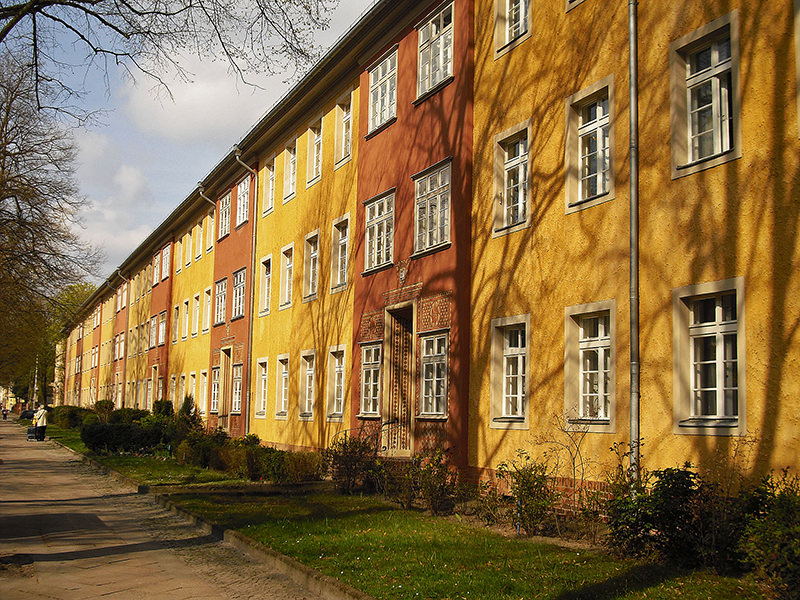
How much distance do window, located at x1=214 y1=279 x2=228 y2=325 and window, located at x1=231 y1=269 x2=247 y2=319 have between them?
4.51ft

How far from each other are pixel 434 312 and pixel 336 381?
666cm

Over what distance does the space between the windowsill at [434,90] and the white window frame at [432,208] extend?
163 cm

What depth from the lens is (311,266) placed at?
26156mm

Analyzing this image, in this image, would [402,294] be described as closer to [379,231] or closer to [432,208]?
[432,208]

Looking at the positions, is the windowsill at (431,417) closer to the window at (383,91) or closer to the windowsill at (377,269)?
the windowsill at (377,269)

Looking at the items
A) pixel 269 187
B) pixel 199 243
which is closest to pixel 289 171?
pixel 269 187

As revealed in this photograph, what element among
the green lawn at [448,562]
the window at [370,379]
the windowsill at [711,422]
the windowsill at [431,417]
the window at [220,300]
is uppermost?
the window at [220,300]

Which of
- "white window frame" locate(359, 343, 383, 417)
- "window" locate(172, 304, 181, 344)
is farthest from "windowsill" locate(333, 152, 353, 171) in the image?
"window" locate(172, 304, 181, 344)

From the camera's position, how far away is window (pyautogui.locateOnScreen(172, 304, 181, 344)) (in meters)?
45.3

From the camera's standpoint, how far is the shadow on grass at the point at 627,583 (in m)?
8.02

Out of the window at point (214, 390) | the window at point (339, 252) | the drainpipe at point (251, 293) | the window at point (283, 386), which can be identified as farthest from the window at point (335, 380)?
the window at point (214, 390)

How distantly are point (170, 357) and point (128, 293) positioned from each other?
1893cm

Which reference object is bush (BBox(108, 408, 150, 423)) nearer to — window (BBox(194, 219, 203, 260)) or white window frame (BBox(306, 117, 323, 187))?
window (BBox(194, 219, 203, 260))

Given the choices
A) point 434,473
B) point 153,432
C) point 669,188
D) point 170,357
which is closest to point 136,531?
point 434,473
